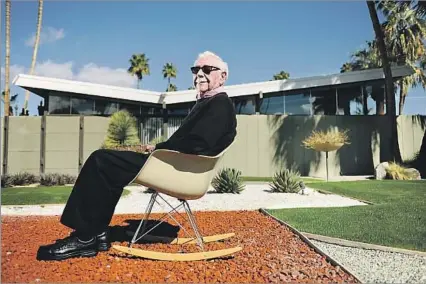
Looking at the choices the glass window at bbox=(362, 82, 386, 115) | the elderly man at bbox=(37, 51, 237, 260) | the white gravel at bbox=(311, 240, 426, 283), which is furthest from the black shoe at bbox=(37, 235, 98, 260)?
the glass window at bbox=(362, 82, 386, 115)

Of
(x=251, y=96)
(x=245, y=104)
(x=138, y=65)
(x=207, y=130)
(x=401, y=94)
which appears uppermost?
(x=138, y=65)

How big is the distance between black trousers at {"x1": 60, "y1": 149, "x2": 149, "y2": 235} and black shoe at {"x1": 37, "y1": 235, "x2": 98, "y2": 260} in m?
0.11

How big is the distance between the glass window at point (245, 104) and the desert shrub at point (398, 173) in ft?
20.8

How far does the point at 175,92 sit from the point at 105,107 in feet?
11.1

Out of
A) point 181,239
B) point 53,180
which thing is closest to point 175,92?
point 53,180

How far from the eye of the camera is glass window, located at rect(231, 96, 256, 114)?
17016 mm

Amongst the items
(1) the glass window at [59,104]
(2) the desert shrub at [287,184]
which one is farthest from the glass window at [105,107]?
(2) the desert shrub at [287,184]

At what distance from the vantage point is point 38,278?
268 cm

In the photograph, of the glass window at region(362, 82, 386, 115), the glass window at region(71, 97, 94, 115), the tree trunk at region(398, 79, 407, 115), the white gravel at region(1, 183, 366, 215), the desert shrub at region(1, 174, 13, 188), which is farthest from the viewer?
the tree trunk at region(398, 79, 407, 115)

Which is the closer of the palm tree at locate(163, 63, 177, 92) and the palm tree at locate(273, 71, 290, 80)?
the palm tree at locate(273, 71, 290, 80)

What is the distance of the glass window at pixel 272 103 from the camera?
17094 mm

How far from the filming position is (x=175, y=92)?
52.5ft

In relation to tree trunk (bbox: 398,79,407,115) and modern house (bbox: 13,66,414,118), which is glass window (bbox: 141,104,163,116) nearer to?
modern house (bbox: 13,66,414,118)

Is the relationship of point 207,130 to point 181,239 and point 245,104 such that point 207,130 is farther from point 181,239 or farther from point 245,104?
point 245,104
